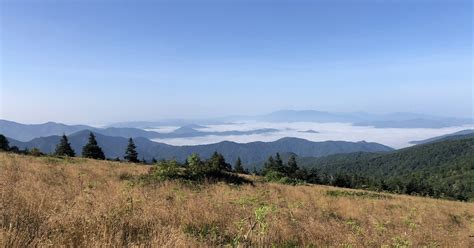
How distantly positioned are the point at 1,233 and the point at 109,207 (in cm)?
218

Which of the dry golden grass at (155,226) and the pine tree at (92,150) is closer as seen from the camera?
the dry golden grass at (155,226)

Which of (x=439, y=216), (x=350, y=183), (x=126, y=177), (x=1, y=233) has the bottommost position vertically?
(x=350, y=183)

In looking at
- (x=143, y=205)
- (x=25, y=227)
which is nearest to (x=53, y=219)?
(x=25, y=227)

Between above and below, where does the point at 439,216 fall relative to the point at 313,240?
below

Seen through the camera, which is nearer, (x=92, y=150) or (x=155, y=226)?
(x=155, y=226)

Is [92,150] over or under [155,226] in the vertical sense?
under

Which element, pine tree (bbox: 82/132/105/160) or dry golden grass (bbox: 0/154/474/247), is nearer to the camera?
dry golden grass (bbox: 0/154/474/247)

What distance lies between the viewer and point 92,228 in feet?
14.6

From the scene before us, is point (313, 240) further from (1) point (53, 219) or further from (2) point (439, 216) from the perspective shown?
(2) point (439, 216)

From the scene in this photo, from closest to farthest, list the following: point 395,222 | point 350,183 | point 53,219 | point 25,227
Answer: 1. point 25,227
2. point 53,219
3. point 395,222
4. point 350,183

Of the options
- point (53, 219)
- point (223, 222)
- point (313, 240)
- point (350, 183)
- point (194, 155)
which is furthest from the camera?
point (350, 183)

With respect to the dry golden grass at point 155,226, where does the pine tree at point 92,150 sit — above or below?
below

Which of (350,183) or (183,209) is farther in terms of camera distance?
(350,183)

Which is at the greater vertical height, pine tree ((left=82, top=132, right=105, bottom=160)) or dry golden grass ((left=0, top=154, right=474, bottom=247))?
dry golden grass ((left=0, top=154, right=474, bottom=247))
